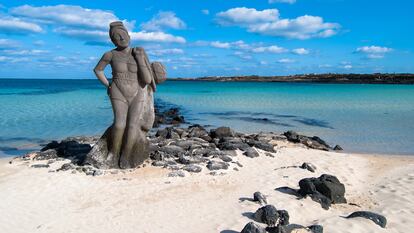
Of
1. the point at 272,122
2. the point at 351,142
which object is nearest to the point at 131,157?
the point at 351,142

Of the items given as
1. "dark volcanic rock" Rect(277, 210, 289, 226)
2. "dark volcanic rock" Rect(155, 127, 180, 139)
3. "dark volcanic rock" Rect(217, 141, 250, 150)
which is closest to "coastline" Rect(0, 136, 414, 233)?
"dark volcanic rock" Rect(277, 210, 289, 226)

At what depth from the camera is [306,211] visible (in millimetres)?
7352

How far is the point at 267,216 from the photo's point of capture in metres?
6.59

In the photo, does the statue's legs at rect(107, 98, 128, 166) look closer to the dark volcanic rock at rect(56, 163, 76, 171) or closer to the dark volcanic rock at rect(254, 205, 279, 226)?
the dark volcanic rock at rect(56, 163, 76, 171)

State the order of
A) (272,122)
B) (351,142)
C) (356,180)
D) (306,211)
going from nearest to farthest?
(306,211) < (356,180) < (351,142) < (272,122)

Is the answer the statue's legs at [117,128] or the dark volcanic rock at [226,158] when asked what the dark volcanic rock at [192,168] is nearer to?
the dark volcanic rock at [226,158]

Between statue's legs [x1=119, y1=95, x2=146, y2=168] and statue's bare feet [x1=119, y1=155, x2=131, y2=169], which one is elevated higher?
statue's legs [x1=119, y1=95, x2=146, y2=168]

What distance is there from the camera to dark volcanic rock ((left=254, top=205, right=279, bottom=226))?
6547 millimetres

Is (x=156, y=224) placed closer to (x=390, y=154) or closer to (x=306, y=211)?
(x=306, y=211)

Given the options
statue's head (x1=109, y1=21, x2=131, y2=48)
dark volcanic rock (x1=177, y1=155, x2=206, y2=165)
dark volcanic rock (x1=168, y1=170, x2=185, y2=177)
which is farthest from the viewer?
dark volcanic rock (x1=177, y1=155, x2=206, y2=165)

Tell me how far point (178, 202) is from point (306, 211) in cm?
239

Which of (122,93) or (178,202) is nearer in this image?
(178,202)

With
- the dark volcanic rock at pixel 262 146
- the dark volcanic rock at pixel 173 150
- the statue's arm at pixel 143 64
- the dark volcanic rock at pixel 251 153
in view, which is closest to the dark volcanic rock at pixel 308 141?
the dark volcanic rock at pixel 262 146

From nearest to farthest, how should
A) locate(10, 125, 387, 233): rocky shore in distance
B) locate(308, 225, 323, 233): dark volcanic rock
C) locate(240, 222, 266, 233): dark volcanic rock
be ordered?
locate(240, 222, 266, 233): dark volcanic rock, locate(308, 225, 323, 233): dark volcanic rock, locate(10, 125, 387, 233): rocky shore in distance
